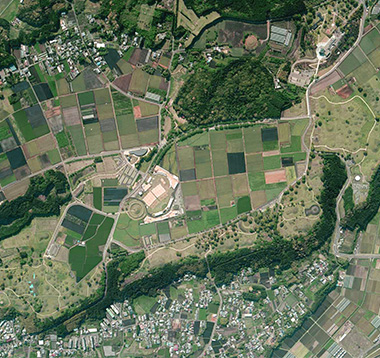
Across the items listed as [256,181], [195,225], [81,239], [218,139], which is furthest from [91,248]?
[256,181]

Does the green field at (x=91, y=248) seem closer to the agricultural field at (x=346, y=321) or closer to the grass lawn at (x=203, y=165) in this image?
the grass lawn at (x=203, y=165)

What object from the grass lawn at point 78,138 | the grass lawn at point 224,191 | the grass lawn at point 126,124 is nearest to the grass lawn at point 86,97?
the grass lawn at point 78,138

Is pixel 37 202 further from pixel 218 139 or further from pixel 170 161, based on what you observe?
pixel 218 139

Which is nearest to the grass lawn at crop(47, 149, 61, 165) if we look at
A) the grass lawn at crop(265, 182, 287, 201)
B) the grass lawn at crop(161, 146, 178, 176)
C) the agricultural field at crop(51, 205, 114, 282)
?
the agricultural field at crop(51, 205, 114, 282)

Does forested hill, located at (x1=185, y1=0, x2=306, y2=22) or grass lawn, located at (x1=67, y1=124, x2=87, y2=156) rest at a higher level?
forested hill, located at (x1=185, y1=0, x2=306, y2=22)

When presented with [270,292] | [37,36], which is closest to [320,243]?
[270,292]

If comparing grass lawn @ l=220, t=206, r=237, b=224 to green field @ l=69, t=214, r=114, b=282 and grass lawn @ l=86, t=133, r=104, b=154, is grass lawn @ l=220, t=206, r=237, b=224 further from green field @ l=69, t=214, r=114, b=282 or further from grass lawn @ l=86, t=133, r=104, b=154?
grass lawn @ l=86, t=133, r=104, b=154

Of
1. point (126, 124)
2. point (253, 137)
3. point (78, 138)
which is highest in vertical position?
point (126, 124)
